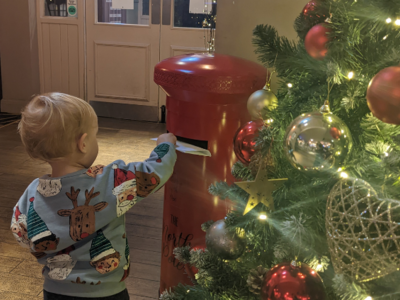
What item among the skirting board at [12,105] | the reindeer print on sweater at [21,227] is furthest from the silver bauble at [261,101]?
the skirting board at [12,105]

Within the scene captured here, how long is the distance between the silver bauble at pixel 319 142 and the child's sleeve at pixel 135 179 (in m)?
0.41

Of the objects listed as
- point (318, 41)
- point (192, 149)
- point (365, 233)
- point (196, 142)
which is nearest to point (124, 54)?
point (196, 142)

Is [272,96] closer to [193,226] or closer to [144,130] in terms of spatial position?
[193,226]

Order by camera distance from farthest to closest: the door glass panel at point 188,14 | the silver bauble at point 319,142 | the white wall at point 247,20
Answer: the door glass panel at point 188,14, the white wall at point 247,20, the silver bauble at point 319,142

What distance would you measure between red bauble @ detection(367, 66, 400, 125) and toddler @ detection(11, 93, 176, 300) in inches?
22.3

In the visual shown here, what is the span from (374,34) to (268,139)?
28cm

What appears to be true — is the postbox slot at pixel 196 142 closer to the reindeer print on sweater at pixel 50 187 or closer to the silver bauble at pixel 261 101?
the silver bauble at pixel 261 101

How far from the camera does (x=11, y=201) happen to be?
2.37m

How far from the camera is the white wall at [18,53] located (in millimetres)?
4207

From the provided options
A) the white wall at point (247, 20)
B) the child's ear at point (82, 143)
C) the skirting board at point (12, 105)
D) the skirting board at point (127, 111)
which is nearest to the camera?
the child's ear at point (82, 143)

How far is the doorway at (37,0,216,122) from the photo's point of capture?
3.98 metres

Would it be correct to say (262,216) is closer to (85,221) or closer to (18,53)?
(85,221)

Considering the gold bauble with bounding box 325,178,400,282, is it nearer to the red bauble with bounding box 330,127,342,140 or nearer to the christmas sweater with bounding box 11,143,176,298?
the red bauble with bounding box 330,127,342,140

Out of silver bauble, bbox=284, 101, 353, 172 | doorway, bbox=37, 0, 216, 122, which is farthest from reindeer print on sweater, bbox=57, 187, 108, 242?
doorway, bbox=37, 0, 216, 122
